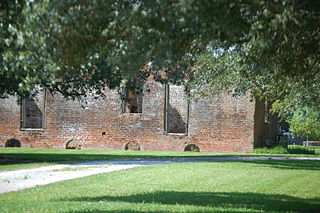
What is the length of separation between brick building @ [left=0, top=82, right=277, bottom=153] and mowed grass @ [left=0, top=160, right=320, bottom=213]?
517 inches

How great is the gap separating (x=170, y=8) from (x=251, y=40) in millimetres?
1945

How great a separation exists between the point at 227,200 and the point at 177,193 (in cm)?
134

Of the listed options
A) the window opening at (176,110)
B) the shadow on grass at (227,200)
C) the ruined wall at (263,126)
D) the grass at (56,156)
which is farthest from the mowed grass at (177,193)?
the window opening at (176,110)

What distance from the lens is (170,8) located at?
5453 mm

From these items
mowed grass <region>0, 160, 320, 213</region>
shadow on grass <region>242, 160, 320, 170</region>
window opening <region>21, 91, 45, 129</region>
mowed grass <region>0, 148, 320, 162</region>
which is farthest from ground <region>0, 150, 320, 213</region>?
window opening <region>21, 91, 45, 129</region>

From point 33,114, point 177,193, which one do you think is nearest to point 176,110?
point 33,114

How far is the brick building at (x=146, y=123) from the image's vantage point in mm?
30594

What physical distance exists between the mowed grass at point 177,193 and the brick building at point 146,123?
1313 cm

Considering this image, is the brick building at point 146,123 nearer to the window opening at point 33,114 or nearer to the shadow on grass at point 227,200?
the window opening at point 33,114

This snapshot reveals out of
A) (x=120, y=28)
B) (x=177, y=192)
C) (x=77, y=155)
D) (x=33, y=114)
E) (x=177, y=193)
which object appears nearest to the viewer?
(x=120, y=28)

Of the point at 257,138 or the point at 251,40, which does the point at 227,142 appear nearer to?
the point at 257,138

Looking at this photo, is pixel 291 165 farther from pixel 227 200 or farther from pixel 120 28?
pixel 120 28

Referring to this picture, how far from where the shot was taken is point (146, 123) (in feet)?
105

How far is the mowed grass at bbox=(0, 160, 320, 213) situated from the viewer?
9273 millimetres
